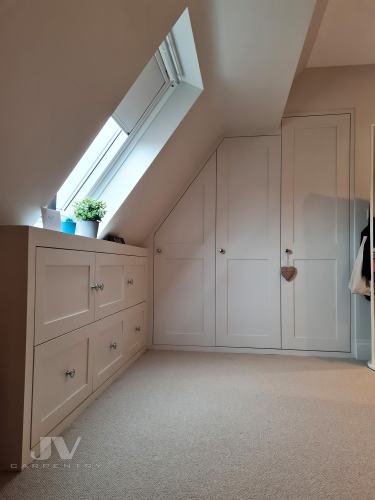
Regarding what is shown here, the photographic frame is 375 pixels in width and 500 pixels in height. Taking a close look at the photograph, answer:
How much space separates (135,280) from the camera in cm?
257

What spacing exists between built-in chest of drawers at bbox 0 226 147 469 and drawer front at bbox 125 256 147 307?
318mm

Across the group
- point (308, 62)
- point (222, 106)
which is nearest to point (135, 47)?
point (222, 106)

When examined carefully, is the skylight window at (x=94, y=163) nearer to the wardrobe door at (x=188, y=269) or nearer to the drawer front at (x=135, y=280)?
the drawer front at (x=135, y=280)

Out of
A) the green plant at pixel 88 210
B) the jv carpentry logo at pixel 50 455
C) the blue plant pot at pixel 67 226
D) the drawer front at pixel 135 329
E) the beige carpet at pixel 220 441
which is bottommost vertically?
the beige carpet at pixel 220 441

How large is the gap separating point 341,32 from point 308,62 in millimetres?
395

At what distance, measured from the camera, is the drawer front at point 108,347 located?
182 cm

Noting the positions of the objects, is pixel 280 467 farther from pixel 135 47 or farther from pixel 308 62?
pixel 308 62

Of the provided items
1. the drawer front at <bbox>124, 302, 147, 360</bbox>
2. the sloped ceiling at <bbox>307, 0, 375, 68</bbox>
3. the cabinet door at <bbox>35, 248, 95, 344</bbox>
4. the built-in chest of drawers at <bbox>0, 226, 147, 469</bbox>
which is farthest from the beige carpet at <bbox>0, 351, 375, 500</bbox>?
the sloped ceiling at <bbox>307, 0, 375, 68</bbox>

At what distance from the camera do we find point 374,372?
7.50 ft

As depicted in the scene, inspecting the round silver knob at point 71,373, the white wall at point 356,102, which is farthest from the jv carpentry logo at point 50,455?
the white wall at point 356,102

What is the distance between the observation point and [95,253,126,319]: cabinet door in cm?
184

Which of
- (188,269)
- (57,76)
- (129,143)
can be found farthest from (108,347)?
(57,76)

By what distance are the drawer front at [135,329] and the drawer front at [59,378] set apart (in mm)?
645

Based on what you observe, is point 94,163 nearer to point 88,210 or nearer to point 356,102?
point 88,210
